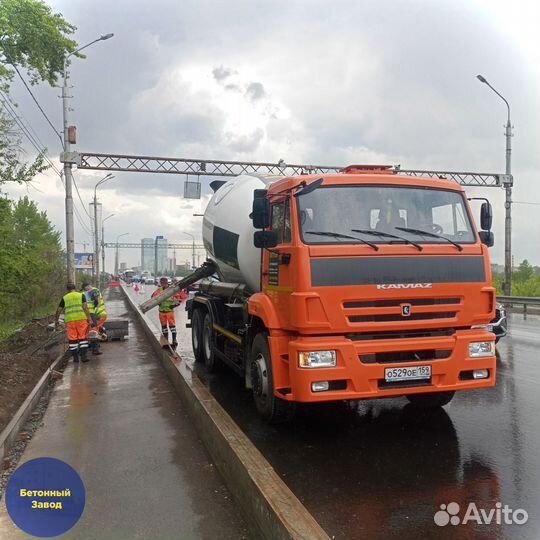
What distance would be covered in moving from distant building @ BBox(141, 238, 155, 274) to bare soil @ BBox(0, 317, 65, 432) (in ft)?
264

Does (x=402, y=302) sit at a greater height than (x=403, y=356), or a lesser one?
greater

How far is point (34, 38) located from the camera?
14734mm

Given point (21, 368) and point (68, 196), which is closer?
point (21, 368)

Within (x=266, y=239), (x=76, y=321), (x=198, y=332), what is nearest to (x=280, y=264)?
(x=266, y=239)

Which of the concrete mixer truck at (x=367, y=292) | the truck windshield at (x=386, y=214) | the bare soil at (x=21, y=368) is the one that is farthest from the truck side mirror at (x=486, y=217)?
the bare soil at (x=21, y=368)

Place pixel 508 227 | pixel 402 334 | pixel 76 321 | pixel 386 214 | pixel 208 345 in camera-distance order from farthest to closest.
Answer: pixel 508 227 → pixel 76 321 → pixel 208 345 → pixel 386 214 → pixel 402 334

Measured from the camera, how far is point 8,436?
5.39 m

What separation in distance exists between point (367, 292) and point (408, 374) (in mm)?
889

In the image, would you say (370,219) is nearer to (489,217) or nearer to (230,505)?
(489,217)

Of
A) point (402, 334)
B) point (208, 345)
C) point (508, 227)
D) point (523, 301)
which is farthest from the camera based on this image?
point (508, 227)

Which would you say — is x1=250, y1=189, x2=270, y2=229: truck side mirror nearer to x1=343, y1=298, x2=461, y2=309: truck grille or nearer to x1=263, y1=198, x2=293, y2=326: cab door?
x1=263, y1=198, x2=293, y2=326: cab door

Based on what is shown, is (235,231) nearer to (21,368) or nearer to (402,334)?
(402,334)

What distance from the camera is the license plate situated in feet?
16.3

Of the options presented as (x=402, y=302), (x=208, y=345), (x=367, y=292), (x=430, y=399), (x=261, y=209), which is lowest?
(x=430, y=399)
